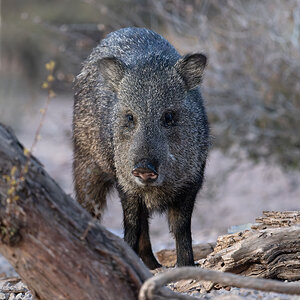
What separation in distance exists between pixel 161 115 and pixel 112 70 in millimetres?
529

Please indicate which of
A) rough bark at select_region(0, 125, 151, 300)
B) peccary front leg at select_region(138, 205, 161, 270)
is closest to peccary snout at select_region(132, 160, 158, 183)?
rough bark at select_region(0, 125, 151, 300)

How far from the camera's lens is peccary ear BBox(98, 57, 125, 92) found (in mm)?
3922

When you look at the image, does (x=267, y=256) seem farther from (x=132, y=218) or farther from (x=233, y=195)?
(x=233, y=195)

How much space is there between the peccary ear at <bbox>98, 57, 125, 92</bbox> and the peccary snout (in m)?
0.91

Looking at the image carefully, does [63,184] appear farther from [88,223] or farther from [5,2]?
[5,2]

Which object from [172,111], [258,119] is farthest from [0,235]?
[258,119]

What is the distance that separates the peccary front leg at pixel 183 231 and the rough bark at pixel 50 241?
157 centimetres

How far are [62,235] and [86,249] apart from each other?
4.2 inches

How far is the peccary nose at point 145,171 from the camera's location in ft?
10.5

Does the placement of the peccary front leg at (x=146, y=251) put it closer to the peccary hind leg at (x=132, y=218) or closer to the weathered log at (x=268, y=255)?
the peccary hind leg at (x=132, y=218)

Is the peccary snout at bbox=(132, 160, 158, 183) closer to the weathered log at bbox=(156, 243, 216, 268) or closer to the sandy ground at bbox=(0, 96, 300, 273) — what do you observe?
the weathered log at bbox=(156, 243, 216, 268)

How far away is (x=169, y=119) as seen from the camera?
371 cm

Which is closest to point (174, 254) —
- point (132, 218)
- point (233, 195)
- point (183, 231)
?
point (183, 231)

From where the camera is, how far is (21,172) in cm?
226
